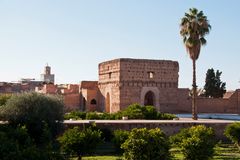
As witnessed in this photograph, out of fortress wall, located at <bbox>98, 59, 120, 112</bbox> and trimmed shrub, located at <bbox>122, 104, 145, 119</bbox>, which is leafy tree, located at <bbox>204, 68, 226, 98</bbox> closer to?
fortress wall, located at <bbox>98, 59, 120, 112</bbox>

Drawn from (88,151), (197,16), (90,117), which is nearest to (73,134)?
(88,151)

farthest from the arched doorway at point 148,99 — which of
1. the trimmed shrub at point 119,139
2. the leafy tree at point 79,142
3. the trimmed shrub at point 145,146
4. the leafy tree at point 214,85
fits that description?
the trimmed shrub at point 145,146

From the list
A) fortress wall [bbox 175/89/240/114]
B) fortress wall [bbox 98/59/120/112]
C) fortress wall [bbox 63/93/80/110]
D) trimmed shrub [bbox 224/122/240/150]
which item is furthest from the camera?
fortress wall [bbox 63/93/80/110]

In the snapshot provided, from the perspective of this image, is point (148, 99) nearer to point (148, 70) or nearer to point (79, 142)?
point (148, 70)

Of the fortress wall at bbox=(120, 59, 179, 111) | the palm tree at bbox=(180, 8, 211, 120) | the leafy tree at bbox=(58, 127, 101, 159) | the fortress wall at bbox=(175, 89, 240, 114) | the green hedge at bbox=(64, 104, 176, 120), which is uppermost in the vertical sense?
the palm tree at bbox=(180, 8, 211, 120)

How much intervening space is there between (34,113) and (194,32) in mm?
14201

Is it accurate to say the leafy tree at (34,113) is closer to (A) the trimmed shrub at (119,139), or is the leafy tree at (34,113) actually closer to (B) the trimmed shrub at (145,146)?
(A) the trimmed shrub at (119,139)

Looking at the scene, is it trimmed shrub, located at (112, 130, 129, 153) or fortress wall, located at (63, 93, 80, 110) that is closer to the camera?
trimmed shrub, located at (112, 130, 129, 153)

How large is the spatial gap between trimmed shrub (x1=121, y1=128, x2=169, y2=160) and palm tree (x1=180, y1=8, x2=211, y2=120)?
14.8 meters

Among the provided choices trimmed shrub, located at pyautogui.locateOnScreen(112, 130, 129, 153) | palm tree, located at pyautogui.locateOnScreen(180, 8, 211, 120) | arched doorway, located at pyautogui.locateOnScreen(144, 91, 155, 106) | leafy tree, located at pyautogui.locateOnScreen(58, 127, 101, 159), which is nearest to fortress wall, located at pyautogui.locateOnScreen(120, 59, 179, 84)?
arched doorway, located at pyautogui.locateOnScreen(144, 91, 155, 106)

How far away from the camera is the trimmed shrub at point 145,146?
Answer: 49.7 feet

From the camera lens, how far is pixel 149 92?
38.2m

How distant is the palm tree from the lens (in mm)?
30094

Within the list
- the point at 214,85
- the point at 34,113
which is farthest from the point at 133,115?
the point at 214,85
